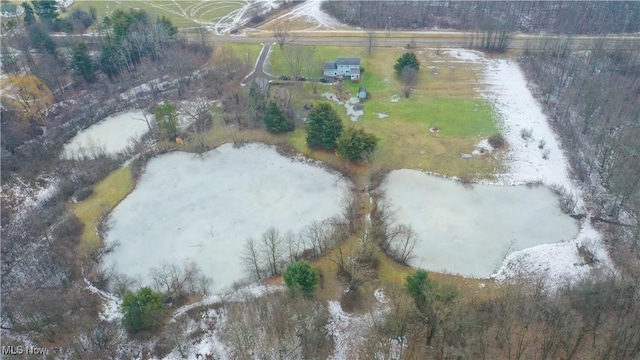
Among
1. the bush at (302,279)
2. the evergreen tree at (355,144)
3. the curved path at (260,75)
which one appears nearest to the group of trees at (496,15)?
the curved path at (260,75)

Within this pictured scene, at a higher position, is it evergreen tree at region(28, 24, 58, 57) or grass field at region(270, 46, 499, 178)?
evergreen tree at region(28, 24, 58, 57)

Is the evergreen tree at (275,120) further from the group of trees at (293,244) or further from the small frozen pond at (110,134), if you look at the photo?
the small frozen pond at (110,134)

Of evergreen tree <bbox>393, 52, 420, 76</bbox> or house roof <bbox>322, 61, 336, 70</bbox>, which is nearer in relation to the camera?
evergreen tree <bbox>393, 52, 420, 76</bbox>

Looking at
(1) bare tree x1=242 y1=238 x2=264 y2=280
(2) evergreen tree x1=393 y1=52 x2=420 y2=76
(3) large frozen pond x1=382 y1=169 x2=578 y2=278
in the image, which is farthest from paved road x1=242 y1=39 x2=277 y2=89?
(1) bare tree x1=242 y1=238 x2=264 y2=280

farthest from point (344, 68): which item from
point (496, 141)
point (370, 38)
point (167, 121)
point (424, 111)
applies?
point (167, 121)

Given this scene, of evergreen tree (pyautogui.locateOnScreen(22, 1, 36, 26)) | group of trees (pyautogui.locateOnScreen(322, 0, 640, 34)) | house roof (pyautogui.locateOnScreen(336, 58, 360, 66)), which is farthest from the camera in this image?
evergreen tree (pyautogui.locateOnScreen(22, 1, 36, 26))

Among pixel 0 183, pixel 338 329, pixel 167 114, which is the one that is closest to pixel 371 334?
pixel 338 329

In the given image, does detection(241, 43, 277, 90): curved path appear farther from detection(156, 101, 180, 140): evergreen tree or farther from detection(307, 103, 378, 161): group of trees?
detection(307, 103, 378, 161): group of trees
